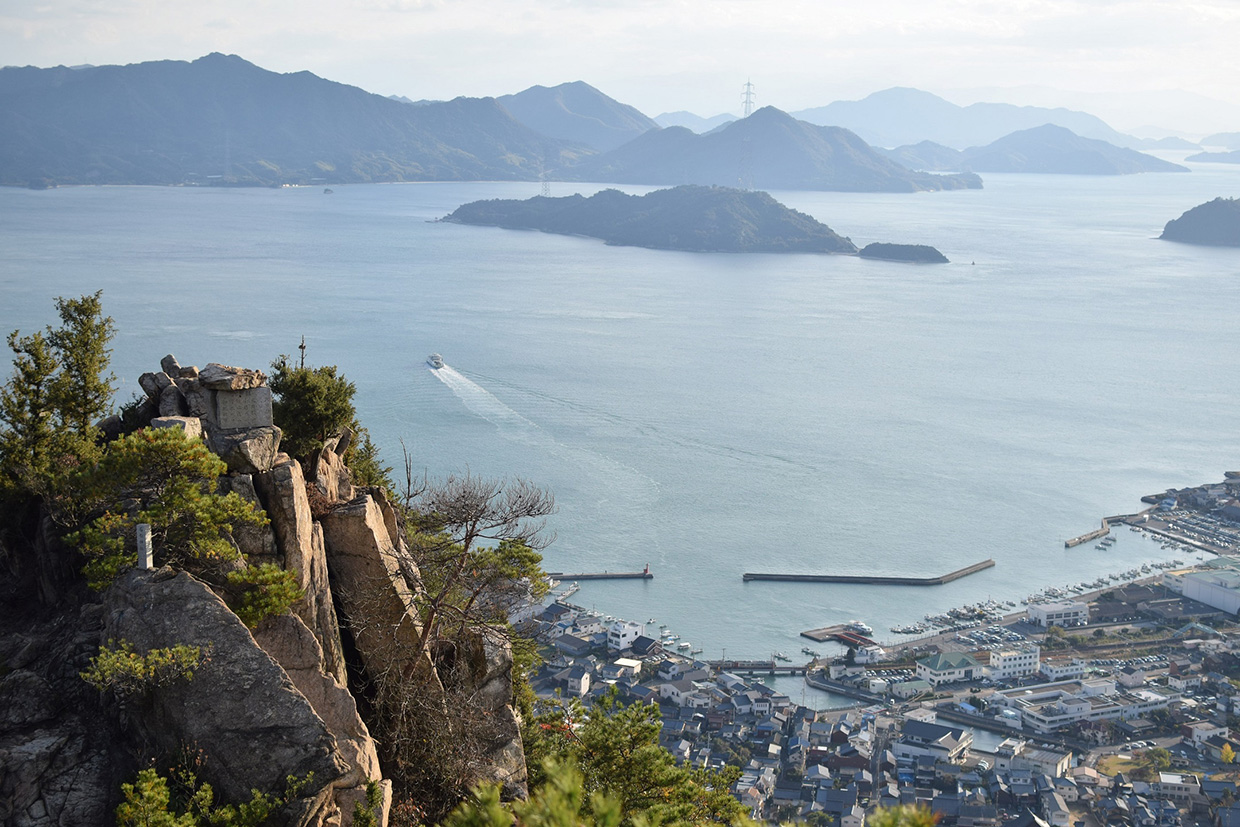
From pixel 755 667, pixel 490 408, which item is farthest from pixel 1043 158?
pixel 755 667

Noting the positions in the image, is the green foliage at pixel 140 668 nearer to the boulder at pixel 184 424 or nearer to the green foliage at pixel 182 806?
the green foliage at pixel 182 806

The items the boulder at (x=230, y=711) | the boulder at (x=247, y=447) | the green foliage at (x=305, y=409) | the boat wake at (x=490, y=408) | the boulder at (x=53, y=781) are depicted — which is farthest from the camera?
the boat wake at (x=490, y=408)

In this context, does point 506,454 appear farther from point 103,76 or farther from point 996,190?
point 103,76

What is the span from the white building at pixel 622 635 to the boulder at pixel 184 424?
13.6 m

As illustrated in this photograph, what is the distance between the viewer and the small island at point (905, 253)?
70812 mm

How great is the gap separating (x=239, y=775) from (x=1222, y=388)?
140 ft

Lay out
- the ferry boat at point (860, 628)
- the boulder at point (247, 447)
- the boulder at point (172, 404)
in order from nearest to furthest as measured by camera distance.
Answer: the boulder at point (247, 447)
the boulder at point (172, 404)
the ferry boat at point (860, 628)

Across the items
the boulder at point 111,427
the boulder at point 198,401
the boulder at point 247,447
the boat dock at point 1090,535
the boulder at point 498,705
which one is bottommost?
the boat dock at point 1090,535

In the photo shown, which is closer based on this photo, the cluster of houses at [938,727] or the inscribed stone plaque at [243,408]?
the inscribed stone plaque at [243,408]

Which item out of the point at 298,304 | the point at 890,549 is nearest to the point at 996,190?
the point at 298,304

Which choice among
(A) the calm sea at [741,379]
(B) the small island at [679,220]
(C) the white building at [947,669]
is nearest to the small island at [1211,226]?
(A) the calm sea at [741,379]

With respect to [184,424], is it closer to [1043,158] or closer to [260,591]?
[260,591]

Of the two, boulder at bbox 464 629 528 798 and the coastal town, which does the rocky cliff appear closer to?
boulder at bbox 464 629 528 798

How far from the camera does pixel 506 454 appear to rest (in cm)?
2736
